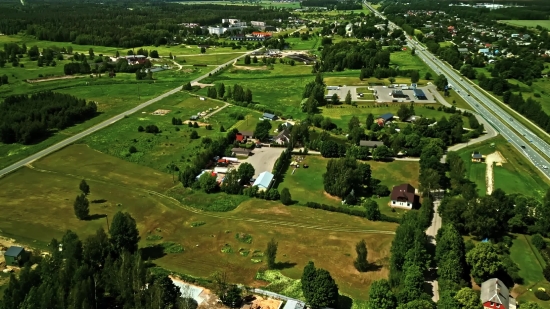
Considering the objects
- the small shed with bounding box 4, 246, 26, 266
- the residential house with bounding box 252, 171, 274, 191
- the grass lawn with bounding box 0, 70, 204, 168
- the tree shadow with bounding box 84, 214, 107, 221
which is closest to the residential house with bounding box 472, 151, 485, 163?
the residential house with bounding box 252, 171, 274, 191

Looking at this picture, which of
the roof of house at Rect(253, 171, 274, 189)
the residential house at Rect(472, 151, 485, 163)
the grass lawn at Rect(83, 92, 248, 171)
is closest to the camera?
the roof of house at Rect(253, 171, 274, 189)

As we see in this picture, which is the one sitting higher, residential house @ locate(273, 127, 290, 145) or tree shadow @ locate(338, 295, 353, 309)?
residential house @ locate(273, 127, 290, 145)

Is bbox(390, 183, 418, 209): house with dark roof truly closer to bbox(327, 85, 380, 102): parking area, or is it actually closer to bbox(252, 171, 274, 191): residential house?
bbox(252, 171, 274, 191): residential house

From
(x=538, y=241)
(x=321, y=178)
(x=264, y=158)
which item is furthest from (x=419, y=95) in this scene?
(x=538, y=241)

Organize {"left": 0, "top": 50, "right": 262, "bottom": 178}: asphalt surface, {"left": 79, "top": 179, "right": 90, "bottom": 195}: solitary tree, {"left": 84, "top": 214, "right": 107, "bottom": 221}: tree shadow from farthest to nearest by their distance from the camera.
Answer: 1. {"left": 0, "top": 50, "right": 262, "bottom": 178}: asphalt surface
2. {"left": 79, "top": 179, "right": 90, "bottom": 195}: solitary tree
3. {"left": 84, "top": 214, "right": 107, "bottom": 221}: tree shadow

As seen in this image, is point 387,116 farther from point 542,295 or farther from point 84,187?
point 84,187

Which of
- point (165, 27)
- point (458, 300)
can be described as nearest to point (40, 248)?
point (458, 300)

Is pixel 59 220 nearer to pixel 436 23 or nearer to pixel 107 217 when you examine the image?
pixel 107 217

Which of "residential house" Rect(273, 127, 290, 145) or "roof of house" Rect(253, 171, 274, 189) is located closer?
"roof of house" Rect(253, 171, 274, 189)
